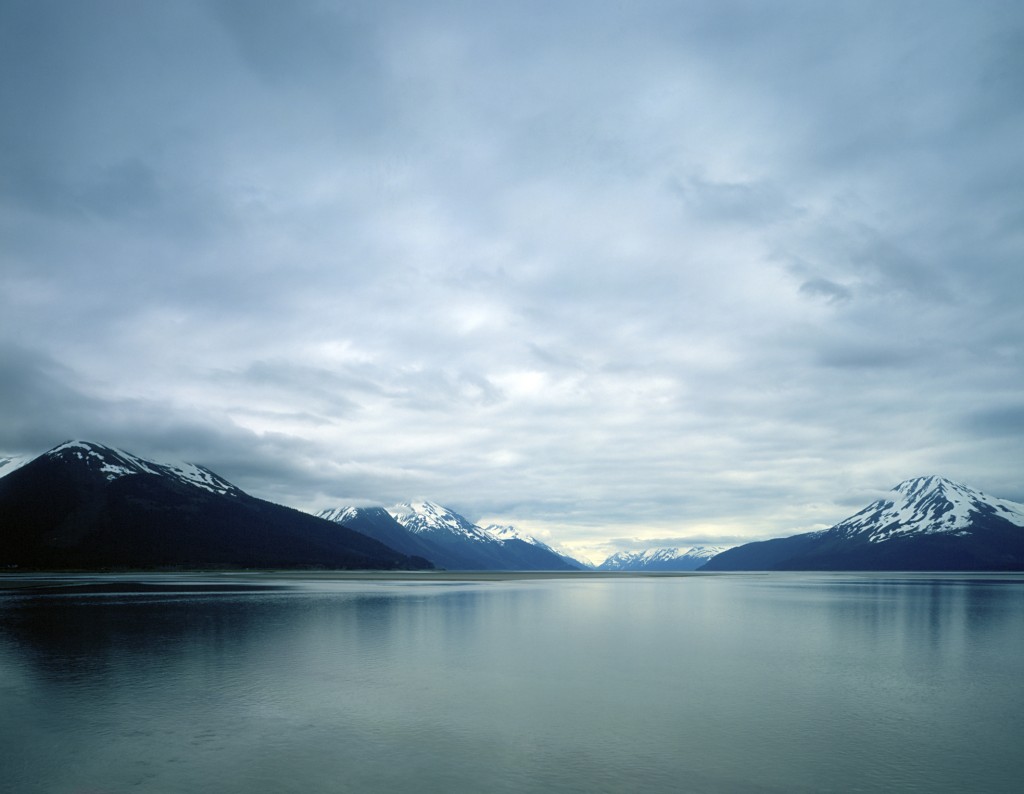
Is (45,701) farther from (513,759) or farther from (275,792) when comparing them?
(513,759)

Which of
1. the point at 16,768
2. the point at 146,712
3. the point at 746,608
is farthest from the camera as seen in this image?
the point at 746,608

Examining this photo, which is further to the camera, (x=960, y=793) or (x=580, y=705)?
(x=580, y=705)

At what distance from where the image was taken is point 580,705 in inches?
1122

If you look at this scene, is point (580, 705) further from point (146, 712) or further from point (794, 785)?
point (146, 712)

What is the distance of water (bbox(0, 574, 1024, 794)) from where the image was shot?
66.4 ft

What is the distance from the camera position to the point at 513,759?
2159 cm

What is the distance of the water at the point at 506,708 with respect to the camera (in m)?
20.2

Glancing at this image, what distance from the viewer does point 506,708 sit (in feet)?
91.8

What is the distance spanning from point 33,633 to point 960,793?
58204mm

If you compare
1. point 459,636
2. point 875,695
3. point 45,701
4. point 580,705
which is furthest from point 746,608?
point 45,701

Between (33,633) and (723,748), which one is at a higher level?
(723,748)

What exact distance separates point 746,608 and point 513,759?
204ft

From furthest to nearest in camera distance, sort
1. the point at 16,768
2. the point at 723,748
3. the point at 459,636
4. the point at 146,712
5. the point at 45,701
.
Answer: the point at 459,636 → the point at 45,701 → the point at 146,712 → the point at 723,748 → the point at 16,768

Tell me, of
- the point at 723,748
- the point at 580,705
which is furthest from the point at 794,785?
the point at 580,705
